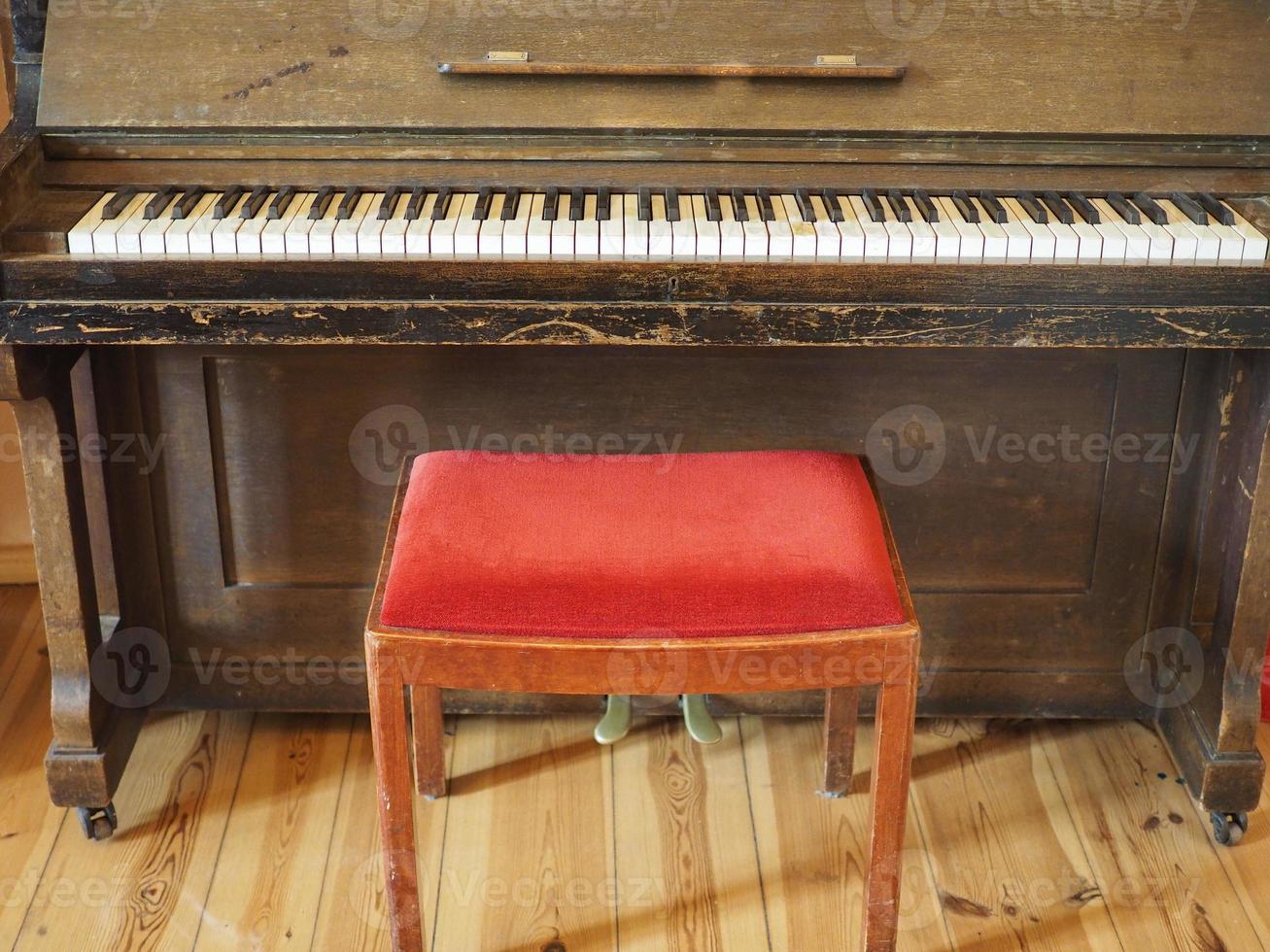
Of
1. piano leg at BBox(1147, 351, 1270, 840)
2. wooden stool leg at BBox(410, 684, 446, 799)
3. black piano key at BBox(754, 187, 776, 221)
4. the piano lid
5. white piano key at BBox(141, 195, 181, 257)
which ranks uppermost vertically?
the piano lid

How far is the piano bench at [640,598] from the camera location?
137 cm

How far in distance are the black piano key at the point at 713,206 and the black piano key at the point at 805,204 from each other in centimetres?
9

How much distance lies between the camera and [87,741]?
6.10 ft

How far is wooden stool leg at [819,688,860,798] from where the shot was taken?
1.91 meters

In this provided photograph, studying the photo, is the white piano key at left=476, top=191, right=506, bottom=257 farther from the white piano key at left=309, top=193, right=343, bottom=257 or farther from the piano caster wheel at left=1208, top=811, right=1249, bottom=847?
the piano caster wheel at left=1208, top=811, right=1249, bottom=847

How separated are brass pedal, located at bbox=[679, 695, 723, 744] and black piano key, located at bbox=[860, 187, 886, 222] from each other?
72cm

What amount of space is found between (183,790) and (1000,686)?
3.80 ft

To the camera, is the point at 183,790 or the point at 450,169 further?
the point at 183,790

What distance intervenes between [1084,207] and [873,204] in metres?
0.23

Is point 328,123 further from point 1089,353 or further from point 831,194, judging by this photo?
point 1089,353

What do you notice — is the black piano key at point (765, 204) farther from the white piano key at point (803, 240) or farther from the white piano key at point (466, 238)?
the white piano key at point (466, 238)

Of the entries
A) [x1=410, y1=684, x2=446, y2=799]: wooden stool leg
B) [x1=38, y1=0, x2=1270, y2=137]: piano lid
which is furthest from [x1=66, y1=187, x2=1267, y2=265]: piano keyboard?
[x1=410, y1=684, x2=446, y2=799]: wooden stool leg

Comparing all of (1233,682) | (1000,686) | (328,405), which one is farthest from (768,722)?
(328,405)

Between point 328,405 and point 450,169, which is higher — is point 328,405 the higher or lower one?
the lower one
